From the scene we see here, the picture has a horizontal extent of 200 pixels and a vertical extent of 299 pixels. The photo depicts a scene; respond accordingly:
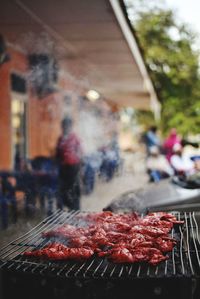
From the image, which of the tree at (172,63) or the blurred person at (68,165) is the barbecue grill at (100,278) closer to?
the blurred person at (68,165)

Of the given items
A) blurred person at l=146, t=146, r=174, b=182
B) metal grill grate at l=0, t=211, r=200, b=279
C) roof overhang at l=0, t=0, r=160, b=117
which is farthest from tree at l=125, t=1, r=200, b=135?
metal grill grate at l=0, t=211, r=200, b=279

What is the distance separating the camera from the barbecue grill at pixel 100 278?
2715 millimetres

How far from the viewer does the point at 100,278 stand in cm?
271

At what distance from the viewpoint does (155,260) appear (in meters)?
2.96

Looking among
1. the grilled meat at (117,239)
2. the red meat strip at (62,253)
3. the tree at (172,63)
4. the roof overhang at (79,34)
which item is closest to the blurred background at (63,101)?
the roof overhang at (79,34)

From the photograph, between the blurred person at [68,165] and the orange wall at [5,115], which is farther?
the orange wall at [5,115]

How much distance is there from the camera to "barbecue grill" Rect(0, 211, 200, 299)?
2715 mm

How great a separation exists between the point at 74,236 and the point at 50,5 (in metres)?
3.84

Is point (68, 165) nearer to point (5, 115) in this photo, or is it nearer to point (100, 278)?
point (5, 115)

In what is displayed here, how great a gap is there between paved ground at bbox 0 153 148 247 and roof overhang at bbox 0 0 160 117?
109 inches

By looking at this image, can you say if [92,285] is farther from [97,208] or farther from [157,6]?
[157,6]

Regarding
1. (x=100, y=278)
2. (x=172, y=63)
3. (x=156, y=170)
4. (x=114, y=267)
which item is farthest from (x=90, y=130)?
(x=100, y=278)

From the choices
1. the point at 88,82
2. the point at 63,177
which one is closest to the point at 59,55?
the point at 63,177

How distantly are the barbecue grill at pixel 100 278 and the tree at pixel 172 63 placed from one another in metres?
17.3
